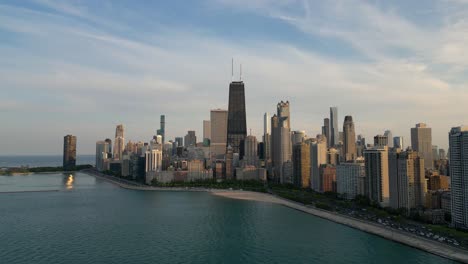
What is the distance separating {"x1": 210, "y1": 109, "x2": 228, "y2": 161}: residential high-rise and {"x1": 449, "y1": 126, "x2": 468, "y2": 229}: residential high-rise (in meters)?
140

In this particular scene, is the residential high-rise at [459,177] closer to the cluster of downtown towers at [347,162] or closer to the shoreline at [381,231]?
the cluster of downtown towers at [347,162]

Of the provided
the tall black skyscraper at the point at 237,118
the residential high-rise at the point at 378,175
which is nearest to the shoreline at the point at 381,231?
the residential high-rise at the point at 378,175

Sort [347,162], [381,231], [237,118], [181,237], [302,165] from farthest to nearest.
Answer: [237,118]
[302,165]
[347,162]
[381,231]
[181,237]

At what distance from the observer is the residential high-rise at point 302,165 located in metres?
83.2

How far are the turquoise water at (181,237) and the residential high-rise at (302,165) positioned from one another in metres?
29.8

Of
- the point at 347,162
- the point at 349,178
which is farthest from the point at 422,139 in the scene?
the point at 349,178

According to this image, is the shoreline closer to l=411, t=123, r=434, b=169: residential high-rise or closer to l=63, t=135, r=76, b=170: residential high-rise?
l=411, t=123, r=434, b=169: residential high-rise

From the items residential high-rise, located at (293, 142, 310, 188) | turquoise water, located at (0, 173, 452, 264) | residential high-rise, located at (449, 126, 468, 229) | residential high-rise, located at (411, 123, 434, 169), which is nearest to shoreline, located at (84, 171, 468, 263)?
turquoise water, located at (0, 173, 452, 264)

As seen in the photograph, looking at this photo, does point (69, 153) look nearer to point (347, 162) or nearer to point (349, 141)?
point (349, 141)

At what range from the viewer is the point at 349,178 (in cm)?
6594

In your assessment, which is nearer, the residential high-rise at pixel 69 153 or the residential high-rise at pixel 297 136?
the residential high-rise at pixel 297 136

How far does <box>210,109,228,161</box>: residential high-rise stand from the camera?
179 meters

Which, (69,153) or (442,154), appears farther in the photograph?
(69,153)

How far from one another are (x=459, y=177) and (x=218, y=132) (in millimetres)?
145286
